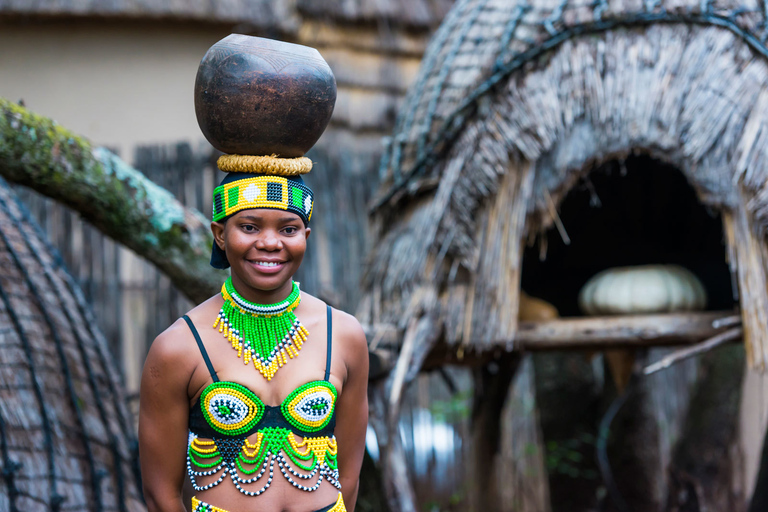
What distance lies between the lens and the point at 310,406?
1.96 meters

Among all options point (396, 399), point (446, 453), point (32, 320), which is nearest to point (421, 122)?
point (396, 399)

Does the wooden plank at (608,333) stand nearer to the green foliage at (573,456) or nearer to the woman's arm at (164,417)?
the woman's arm at (164,417)

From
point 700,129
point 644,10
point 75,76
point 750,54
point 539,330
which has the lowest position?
point 539,330

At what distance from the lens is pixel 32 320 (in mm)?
2852

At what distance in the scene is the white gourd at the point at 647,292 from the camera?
396 cm

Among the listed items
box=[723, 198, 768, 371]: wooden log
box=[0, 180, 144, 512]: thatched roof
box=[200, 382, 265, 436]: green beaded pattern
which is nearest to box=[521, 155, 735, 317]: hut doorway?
box=[723, 198, 768, 371]: wooden log

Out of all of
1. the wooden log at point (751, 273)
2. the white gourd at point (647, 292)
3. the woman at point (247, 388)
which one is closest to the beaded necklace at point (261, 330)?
the woman at point (247, 388)

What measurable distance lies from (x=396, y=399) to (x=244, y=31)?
404 cm

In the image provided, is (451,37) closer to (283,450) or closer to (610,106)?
(610,106)

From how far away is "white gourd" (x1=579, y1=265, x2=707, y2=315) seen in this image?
3.96 m

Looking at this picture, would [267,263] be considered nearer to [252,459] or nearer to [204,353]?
[204,353]

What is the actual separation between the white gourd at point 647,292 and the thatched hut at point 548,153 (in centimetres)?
23

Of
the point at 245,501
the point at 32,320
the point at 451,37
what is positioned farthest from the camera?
the point at 451,37

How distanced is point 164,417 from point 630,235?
3690 millimetres
